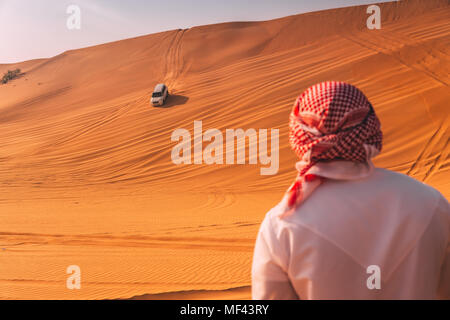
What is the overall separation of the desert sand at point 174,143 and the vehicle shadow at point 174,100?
11 cm

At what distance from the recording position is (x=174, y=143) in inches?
533

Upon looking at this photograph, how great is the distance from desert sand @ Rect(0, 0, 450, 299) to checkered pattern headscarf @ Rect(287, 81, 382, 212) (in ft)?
9.96

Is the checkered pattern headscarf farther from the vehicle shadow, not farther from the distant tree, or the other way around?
the distant tree

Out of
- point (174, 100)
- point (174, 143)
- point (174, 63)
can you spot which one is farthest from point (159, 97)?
point (174, 63)

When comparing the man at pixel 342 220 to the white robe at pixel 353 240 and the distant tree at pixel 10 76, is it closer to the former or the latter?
the white robe at pixel 353 240

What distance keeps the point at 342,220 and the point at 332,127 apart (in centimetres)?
36

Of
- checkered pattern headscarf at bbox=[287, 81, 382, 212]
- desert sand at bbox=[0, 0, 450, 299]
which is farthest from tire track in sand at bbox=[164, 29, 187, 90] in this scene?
checkered pattern headscarf at bbox=[287, 81, 382, 212]

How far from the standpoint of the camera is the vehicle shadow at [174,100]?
1689 centimetres

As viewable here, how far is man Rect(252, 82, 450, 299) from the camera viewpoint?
1.39m

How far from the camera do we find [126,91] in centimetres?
2173

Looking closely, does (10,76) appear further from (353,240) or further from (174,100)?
(353,240)

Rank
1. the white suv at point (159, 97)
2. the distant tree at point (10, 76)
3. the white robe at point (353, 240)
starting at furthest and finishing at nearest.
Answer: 1. the distant tree at point (10, 76)
2. the white suv at point (159, 97)
3. the white robe at point (353, 240)

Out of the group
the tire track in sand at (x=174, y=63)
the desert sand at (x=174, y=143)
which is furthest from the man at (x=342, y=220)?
the tire track in sand at (x=174, y=63)
